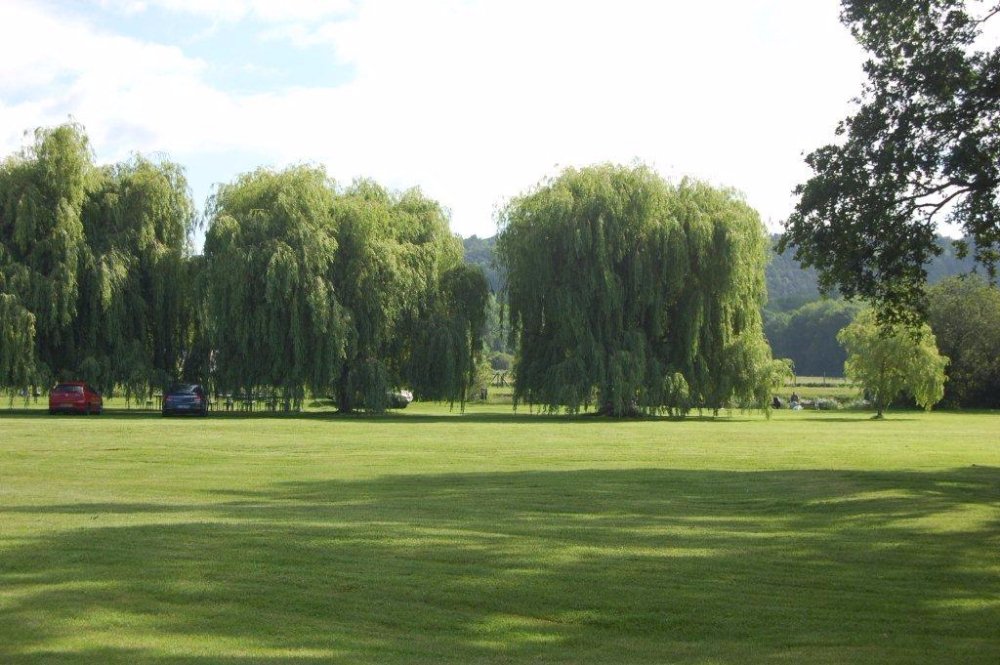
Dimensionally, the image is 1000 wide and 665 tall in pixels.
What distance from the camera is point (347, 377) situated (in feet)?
157

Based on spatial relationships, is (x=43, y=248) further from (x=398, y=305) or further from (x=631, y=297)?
(x=631, y=297)

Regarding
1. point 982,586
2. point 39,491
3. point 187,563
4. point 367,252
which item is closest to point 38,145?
point 367,252

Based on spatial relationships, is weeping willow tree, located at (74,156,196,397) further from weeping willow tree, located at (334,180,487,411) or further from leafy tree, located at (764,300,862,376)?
leafy tree, located at (764,300,862,376)

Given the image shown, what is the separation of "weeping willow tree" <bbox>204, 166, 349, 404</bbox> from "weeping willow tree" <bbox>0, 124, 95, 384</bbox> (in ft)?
17.9

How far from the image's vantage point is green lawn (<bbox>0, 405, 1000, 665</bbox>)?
26.8 ft

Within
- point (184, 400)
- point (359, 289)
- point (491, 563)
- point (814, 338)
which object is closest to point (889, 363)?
point (359, 289)

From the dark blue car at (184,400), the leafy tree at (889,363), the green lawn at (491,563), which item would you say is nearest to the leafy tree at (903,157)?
the green lawn at (491,563)

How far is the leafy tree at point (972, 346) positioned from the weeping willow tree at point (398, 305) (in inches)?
1891

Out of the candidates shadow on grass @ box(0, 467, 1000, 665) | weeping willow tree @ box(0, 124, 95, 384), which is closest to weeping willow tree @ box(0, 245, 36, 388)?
weeping willow tree @ box(0, 124, 95, 384)

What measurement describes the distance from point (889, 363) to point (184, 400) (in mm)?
40360

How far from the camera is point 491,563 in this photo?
10.9m

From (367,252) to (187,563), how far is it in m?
37.6

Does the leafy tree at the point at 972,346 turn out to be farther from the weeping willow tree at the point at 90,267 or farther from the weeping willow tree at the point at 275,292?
the weeping willow tree at the point at 90,267

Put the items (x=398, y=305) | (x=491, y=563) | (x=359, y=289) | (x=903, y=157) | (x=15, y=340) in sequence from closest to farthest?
(x=491, y=563)
(x=903, y=157)
(x=15, y=340)
(x=359, y=289)
(x=398, y=305)
